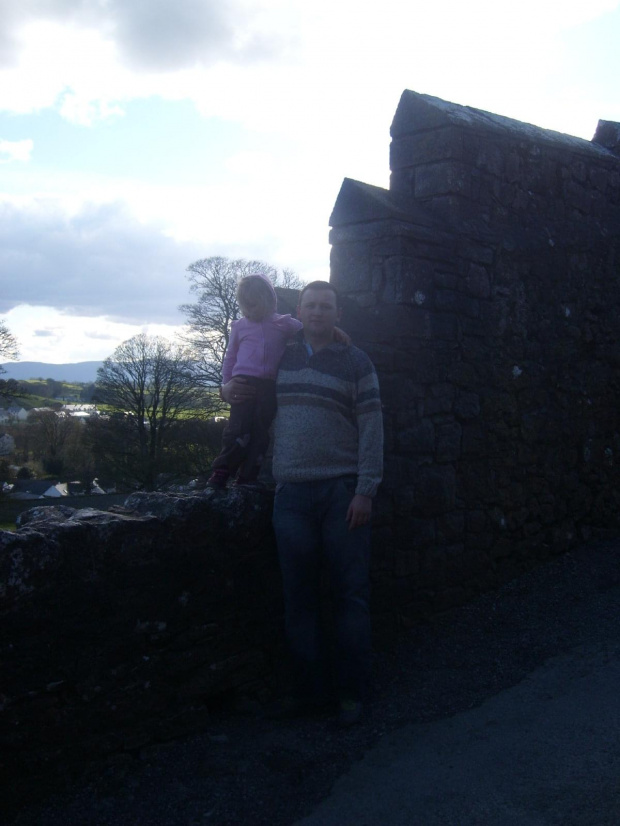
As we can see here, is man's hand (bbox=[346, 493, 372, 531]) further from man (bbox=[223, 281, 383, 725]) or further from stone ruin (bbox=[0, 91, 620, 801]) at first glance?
stone ruin (bbox=[0, 91, 620, 801])

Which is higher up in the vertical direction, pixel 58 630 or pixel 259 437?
pixel 259 437

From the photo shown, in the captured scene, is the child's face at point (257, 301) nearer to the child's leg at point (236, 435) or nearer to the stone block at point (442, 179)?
the child's leg at point (236, 435)

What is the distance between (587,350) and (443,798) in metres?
4.29

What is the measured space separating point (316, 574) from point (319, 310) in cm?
126

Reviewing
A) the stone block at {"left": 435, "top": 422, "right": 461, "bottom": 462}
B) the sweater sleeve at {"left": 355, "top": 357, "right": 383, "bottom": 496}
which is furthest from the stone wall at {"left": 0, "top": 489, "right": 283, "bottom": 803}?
the stone block at {"left": 435, "top": 422, "right": 461, "bottom": 462}

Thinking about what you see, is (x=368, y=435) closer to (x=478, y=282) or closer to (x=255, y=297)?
(x=255, y=297)

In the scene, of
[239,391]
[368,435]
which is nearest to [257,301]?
[239,391]

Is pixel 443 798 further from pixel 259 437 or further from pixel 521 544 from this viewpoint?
pixel 521 544

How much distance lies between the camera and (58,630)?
3.03 m

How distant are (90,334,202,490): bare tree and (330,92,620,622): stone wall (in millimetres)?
18741

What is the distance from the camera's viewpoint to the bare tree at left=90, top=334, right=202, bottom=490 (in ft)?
81.3

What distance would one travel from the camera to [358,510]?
3.67 m

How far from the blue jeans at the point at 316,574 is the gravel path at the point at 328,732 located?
22cm

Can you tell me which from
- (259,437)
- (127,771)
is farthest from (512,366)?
(127,771)
